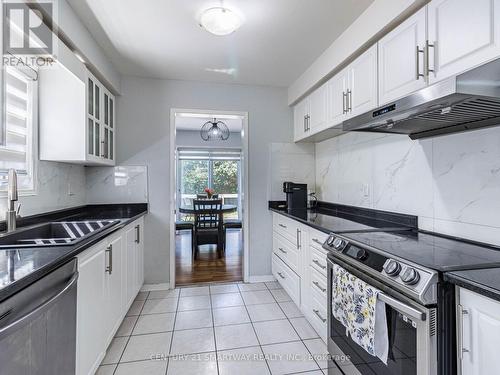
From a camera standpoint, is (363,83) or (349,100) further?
(349,100)

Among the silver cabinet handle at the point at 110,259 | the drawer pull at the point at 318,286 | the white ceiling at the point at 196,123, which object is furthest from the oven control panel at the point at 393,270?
the white ceiling at the point at 196,123

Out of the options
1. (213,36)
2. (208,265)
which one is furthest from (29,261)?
(208,265)

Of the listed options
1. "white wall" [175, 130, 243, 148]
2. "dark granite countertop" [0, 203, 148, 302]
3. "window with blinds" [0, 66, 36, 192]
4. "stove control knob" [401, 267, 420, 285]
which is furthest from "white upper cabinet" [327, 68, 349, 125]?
"white wall" [175, 130, 243, 148]

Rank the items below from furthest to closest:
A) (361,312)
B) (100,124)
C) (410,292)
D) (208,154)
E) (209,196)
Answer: (208,154) → (209,196) → (100,124) → (361,312) → (410,292)

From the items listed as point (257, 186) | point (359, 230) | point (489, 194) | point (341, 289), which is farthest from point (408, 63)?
point (257, 186)

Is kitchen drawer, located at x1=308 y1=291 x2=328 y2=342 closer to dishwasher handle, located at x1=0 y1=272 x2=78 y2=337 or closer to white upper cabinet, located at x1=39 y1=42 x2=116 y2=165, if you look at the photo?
dishwasher handle, located at x1=0 y1=272 x2=78 y2=337

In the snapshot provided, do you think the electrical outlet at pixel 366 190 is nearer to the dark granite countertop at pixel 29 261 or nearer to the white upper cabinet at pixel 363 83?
the white upper cabinet at pixel 363 83

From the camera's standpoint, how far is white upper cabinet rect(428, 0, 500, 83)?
1.11 meters

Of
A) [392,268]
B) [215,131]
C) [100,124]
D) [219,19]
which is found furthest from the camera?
[215,131]

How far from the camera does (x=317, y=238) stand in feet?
6.80

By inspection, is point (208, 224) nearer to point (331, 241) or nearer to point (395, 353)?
point (331, 241)

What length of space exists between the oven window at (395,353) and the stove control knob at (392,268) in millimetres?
169

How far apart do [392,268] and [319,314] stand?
3.58ft

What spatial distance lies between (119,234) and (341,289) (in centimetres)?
167
